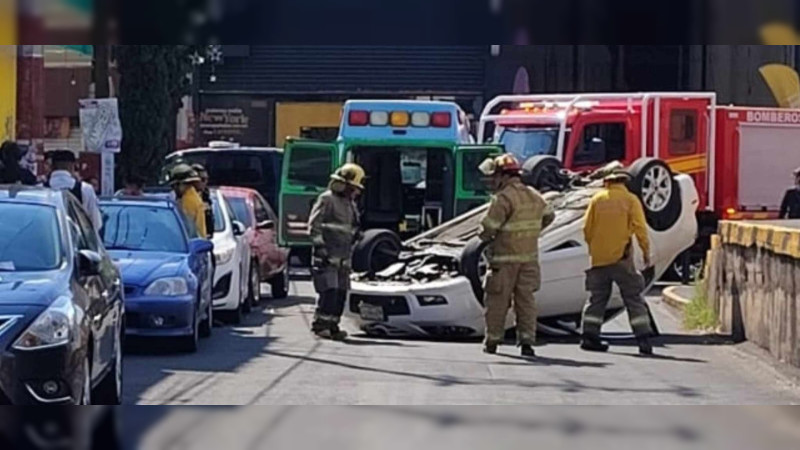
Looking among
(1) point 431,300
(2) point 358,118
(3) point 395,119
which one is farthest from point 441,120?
(1) point 431,300

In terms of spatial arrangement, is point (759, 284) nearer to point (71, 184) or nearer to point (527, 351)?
point (527, 351)

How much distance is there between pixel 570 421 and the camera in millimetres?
8211

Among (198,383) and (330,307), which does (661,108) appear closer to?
(330,307)

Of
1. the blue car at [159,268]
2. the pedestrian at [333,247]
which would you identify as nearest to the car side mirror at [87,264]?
the blue car at [159,268]

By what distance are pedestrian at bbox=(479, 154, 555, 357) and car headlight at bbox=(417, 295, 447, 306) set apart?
3.61ft

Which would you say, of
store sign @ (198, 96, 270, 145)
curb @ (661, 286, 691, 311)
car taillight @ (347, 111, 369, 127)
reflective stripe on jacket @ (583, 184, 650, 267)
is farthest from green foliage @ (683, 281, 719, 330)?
store sign @ (198, 96, 270, 145)

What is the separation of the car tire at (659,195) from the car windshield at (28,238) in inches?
292

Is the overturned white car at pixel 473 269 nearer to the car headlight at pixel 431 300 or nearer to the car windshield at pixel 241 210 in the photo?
the car headlight at pixel 431 300

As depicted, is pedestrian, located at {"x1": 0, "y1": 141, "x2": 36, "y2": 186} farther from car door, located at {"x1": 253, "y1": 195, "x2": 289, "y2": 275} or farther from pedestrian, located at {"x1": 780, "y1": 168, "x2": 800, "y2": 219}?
pedestrian, located at {"x1": 780, "y1": 168, "x2": 800, "y2": 219}

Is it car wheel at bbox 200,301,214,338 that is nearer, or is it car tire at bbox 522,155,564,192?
car wheel at bbox 200,301,214,338

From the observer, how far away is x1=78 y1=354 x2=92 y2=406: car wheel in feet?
28.8

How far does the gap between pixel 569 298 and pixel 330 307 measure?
233cm

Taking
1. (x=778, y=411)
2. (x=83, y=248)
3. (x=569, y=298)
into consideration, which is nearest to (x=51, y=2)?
(x=83, y=248)

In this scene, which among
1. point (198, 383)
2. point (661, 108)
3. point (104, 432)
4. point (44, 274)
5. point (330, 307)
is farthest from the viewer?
point (661, 108)
